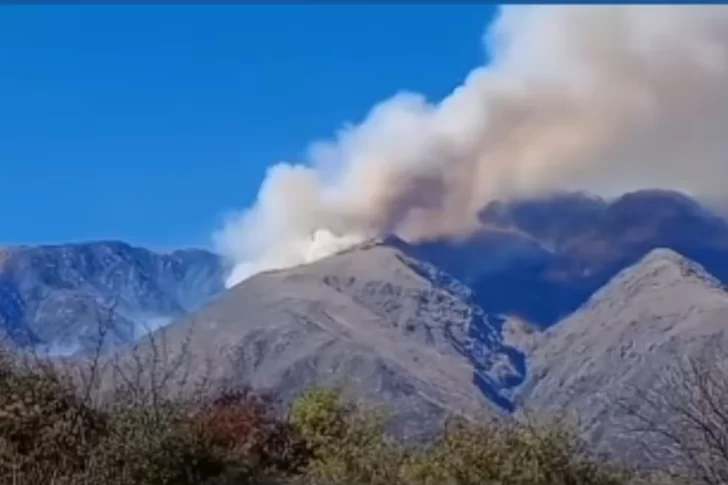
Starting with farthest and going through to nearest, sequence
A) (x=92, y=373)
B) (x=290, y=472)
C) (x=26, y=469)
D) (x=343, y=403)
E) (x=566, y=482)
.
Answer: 1. (x=343, y=403)
2. (x=290, y=472)
3. (x=566, y=482)
4. (x=92, y=373)
5. (x=26, y=469)

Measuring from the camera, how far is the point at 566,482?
17812 millimetres

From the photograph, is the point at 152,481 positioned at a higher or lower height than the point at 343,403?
lower

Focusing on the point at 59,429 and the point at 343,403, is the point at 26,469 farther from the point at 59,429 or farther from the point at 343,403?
the point at 343,403

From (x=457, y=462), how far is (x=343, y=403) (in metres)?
5.47

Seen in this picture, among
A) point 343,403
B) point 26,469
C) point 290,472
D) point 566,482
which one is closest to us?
point 26,469

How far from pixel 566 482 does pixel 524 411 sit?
116cm

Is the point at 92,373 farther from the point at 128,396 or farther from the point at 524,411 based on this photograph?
the point at 524,411

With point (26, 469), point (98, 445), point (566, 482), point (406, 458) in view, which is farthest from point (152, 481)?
point (566, 482)

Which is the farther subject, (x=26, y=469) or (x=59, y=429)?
(x=59, y=429)

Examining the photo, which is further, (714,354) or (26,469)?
(714,354)

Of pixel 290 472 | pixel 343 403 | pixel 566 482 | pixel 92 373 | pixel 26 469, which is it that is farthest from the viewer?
pixel 343 403

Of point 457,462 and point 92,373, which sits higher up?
point 92,373

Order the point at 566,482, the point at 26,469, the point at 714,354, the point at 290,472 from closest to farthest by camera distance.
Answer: the point at 26,469 → the point at 714,354 → the point at 566,482 → the point at 290,472

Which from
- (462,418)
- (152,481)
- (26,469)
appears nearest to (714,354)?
(462,418)
